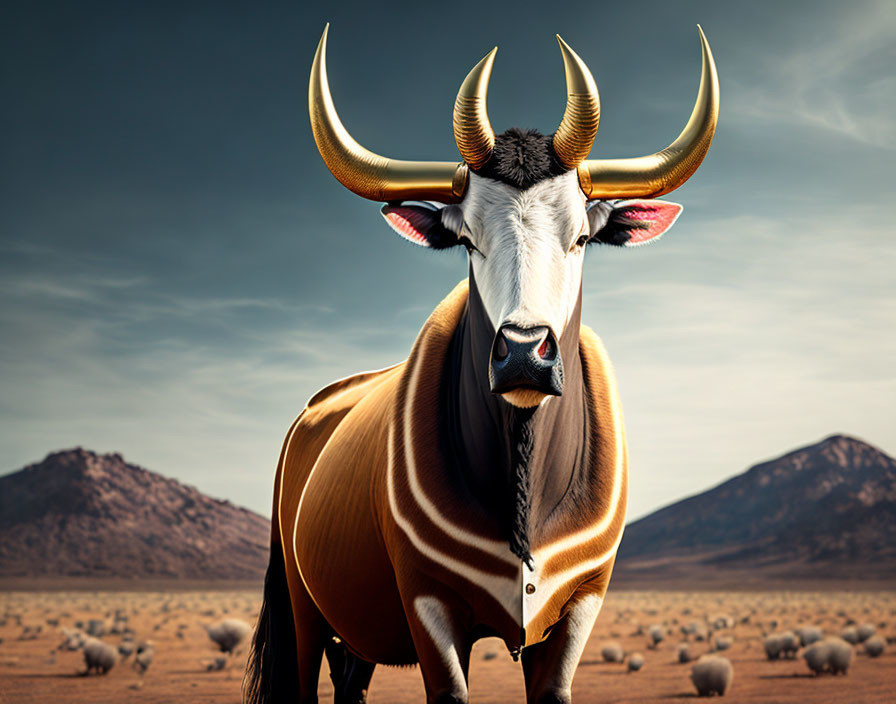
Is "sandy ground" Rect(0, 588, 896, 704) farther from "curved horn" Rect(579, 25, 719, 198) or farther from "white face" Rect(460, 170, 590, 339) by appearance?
"curved horn" Rect(579, 25, 719, 198)

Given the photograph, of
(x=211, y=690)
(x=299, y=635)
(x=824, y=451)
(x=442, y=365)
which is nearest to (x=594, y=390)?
(x=442, y=365)

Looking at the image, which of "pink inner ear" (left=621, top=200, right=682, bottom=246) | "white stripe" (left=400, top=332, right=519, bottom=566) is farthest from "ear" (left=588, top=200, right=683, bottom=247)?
"white stripe" (left=400, top=332, right=519, bottom=566)

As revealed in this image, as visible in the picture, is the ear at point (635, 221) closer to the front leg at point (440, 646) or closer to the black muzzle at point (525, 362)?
the black muzzle at point (525, 362)

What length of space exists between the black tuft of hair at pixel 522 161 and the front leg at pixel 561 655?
2.15m

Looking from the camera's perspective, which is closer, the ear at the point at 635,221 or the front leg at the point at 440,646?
the front leg at the point at 440,646

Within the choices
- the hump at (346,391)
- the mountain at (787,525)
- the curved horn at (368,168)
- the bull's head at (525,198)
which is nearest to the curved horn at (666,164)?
the bull's head at (525,198)

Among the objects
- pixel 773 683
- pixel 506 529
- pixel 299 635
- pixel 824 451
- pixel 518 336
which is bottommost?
pixel 773 683

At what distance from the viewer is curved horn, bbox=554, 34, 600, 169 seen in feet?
12.9

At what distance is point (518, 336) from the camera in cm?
331

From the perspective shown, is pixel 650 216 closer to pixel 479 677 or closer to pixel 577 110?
pixel 577 110

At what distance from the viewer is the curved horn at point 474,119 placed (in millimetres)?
3914

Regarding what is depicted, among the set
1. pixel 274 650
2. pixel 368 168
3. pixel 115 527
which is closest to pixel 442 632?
pixel 368 168

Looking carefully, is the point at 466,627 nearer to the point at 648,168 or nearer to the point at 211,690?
the point at 648,168

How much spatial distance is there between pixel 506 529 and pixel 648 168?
2.09 m
